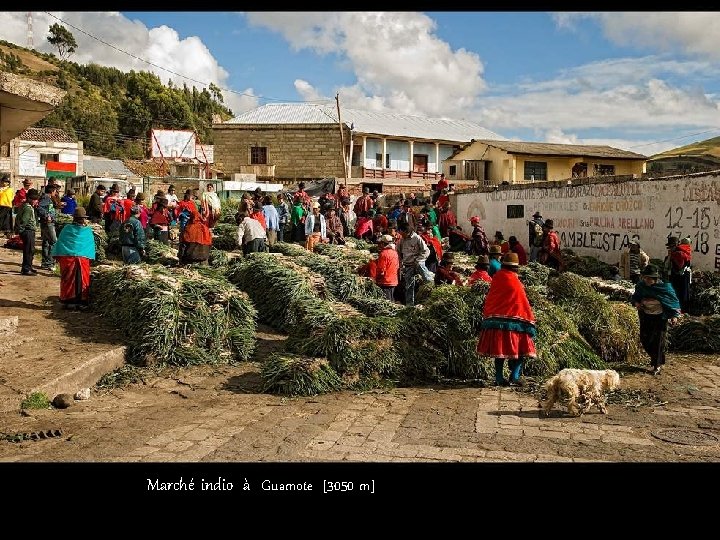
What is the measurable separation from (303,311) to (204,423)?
13.2ft

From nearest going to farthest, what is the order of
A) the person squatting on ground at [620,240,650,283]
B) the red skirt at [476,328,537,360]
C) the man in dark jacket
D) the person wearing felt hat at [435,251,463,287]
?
the red skirt at [476,328,537,360], the person wearing felt hat at [435,251,463,287], the person squatting on ground at [620,240,650,283], the man in dark jacket

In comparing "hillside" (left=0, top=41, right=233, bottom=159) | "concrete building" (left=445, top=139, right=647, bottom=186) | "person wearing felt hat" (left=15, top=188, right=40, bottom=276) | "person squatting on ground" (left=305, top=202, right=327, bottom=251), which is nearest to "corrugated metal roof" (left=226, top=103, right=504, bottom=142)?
"concrete building" (left=445, top=139, right=647, bottom=186)

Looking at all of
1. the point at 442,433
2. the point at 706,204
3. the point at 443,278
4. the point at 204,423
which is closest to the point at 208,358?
the point at 204,423

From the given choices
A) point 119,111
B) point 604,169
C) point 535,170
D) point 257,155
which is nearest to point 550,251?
point 535,170

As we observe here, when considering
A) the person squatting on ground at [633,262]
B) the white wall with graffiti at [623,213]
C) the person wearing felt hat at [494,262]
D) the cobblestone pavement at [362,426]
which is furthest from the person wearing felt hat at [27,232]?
the white wall with graffiti at [623,213]

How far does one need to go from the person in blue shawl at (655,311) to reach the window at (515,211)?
41.2ft

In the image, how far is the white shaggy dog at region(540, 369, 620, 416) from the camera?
712cm

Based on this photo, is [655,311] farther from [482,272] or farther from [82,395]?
[82,395]

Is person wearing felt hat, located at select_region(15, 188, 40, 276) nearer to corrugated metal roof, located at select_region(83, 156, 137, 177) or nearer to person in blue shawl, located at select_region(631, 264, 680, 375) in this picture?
person in blue shawl, located at select_region(631, 264, 680, 375)

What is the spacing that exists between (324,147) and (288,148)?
249 cm

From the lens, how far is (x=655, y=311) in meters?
9.59

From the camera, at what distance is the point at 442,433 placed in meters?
6.59

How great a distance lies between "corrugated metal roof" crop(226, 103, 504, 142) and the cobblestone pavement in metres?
38.5
